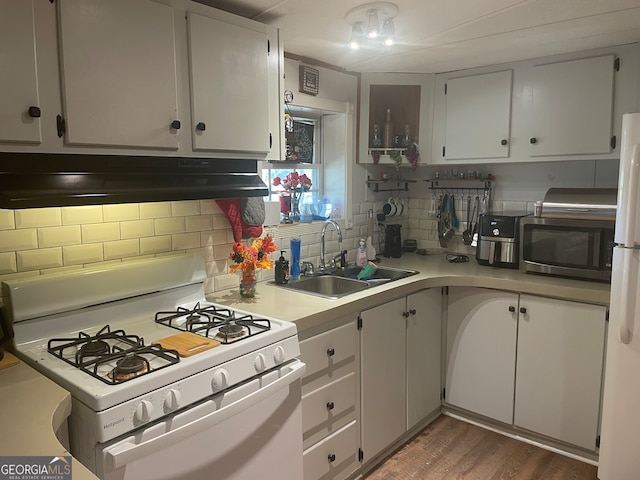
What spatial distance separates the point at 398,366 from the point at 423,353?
10.3 inches

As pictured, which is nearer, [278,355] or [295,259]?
[278,355]

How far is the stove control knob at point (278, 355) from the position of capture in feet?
5.83

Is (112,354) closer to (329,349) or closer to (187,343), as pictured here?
(187,343)

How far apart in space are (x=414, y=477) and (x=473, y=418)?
27.8 inches

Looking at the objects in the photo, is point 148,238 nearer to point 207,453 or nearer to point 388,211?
point 207,453

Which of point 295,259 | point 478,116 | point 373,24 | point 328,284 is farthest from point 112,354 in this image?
point 478,116

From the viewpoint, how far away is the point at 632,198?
6.48 ft

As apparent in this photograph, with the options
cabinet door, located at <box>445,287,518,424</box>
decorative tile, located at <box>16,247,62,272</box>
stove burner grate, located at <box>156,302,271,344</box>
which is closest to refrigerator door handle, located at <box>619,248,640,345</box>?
cabinet door, located at <box>445,287,518,424</box>

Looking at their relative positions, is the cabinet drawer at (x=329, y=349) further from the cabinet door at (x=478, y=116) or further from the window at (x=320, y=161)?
the cabinet door at (x=478, y=116)

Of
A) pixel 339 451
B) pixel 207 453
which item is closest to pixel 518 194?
pixel 339 451

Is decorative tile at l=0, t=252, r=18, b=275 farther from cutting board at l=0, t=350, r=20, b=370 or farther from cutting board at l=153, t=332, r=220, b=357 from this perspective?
cutting board at l=153, t=332, r=220, b=357

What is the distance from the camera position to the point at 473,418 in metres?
2.98

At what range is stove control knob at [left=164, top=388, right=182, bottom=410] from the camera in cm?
142

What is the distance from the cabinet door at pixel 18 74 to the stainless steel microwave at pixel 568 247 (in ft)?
8.22
